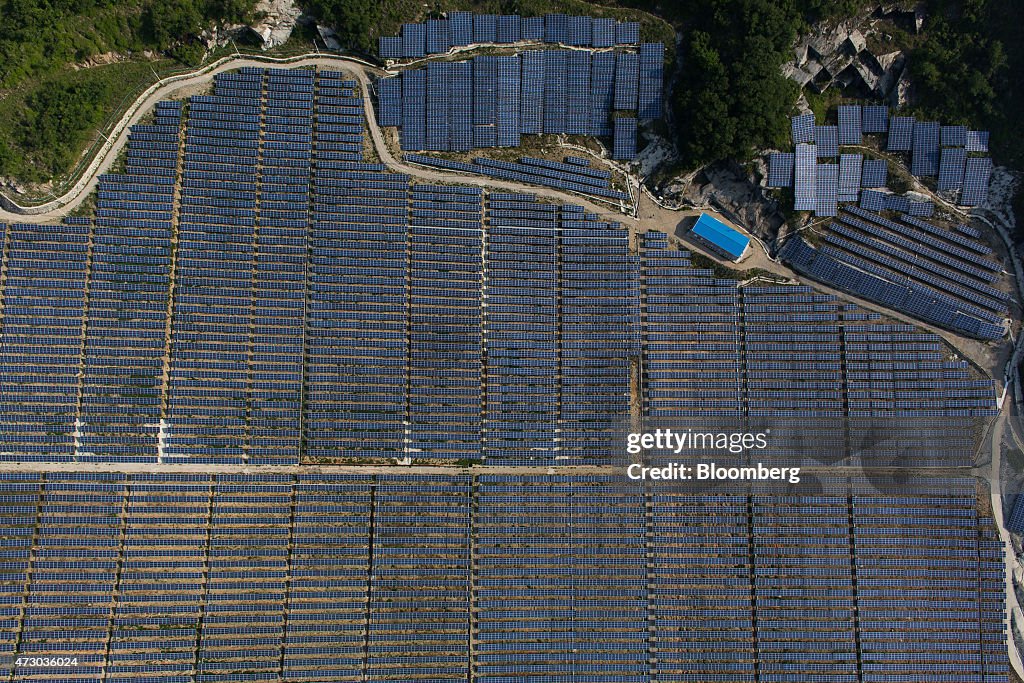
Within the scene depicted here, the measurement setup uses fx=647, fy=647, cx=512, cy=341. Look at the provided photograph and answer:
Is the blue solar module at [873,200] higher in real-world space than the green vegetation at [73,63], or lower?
lower

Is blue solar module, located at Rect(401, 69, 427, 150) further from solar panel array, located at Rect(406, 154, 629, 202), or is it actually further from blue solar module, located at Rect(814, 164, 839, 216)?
blue solar module, located at Rect(814, 164, 839, 216)

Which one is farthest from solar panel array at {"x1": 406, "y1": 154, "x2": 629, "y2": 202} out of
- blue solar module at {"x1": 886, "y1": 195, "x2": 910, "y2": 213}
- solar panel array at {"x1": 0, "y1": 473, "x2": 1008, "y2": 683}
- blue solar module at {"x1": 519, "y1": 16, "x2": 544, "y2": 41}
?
solar panel array at {"x1": 0, "y1": 473, "x2": 1008, "y2": 683}

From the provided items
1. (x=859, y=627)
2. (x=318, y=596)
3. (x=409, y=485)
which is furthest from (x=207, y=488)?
(x=859, y=627)

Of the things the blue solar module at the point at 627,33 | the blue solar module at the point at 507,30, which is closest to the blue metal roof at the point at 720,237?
the blue solar module at the point at 627,33

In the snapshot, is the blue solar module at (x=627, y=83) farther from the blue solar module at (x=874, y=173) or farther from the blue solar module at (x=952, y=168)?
the blue solar module at (x=952, y=168)

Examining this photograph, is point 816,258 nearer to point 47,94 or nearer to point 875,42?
point 875,42

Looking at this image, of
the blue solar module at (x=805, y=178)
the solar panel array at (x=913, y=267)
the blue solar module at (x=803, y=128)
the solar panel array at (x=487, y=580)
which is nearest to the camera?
the solar panel array at (x=487, y=580)
